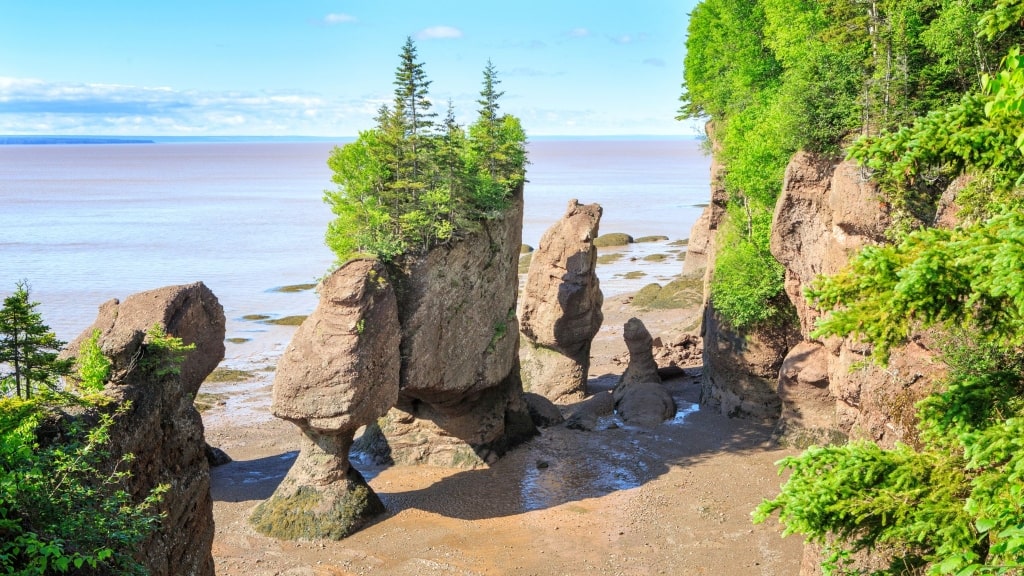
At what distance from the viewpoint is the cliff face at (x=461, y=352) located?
2902 centimetres

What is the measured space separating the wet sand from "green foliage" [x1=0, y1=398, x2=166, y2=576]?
39.3 ft

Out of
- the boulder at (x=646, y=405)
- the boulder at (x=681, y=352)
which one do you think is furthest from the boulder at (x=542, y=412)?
the boulder at (x=681, y=352)

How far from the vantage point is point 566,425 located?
116 feet

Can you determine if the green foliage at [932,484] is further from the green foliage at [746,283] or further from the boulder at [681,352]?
the boulder at [681,352]

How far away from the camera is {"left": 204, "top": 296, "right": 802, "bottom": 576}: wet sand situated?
2405 centimetres

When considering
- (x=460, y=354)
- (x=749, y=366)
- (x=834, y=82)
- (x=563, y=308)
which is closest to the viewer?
(x=834, y=82)

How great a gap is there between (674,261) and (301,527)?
59349 millimetres

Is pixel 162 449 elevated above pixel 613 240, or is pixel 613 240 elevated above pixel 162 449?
pixel 162 449

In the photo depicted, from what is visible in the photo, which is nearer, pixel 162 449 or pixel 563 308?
pixel 162 449

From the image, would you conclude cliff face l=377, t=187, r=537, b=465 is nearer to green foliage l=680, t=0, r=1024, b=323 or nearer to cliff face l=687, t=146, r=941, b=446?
cliff face l=687, t=146, r=941, b=446

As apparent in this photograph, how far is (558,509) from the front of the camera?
90.6 ft

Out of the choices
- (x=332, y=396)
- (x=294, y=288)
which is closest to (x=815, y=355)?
(x=332, y=396)

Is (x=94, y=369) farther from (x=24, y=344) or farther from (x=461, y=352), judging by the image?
(x=461, y=352)

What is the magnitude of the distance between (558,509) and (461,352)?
6208 millimetres
